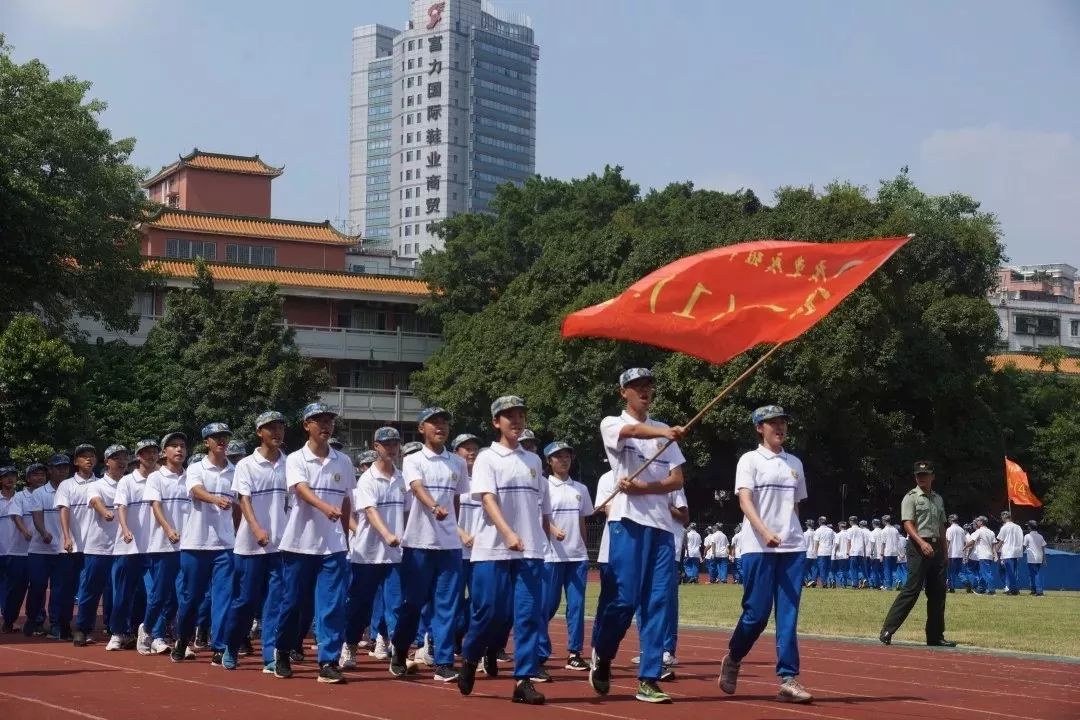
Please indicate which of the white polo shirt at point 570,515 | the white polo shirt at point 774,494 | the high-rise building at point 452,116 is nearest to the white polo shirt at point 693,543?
the white polo shirt at point 570,515

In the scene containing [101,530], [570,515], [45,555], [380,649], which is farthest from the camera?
[45,555]

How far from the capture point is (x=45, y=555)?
16.8 meters

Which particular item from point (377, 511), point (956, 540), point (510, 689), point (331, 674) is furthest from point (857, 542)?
point (331, 674)

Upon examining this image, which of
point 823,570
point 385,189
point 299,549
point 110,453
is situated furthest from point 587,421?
point 385,189

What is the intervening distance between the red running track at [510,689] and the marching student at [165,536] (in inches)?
14.2

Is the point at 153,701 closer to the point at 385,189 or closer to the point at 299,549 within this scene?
the point at 299,549

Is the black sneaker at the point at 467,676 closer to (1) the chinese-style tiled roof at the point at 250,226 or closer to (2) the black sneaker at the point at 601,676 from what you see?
(2) the black sneaker at the point at 601,676

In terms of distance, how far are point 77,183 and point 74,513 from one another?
27204mm

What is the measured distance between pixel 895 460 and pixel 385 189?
15470 cm

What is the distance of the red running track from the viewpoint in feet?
30.6

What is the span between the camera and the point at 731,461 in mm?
45156

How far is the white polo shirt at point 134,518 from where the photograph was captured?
14.4 meters

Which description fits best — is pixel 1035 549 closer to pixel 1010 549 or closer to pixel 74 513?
pixel 1010 549

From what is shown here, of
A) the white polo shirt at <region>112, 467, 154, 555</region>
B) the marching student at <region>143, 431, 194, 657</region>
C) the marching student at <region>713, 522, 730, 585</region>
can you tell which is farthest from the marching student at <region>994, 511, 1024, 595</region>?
the marching student at <region>143, 431, 194, 657</region>
